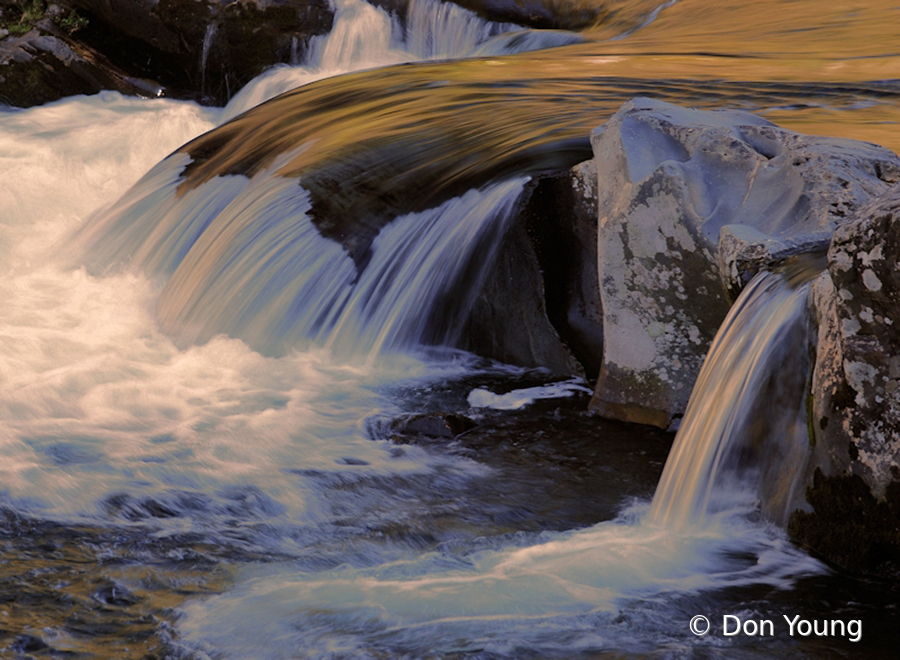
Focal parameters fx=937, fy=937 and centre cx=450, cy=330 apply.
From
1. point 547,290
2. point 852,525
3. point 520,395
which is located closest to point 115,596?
point 852,525

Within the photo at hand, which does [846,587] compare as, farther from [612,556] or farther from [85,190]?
[85,190]

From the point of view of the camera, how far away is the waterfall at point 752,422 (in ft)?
10.3

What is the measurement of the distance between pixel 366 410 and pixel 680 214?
1.71 m

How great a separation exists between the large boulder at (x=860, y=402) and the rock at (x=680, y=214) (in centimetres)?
84

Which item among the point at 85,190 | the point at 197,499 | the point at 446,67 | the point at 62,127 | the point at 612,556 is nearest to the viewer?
the point at 612,556

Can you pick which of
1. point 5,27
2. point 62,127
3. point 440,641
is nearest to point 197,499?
point 440,641

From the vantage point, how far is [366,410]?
14.7ft

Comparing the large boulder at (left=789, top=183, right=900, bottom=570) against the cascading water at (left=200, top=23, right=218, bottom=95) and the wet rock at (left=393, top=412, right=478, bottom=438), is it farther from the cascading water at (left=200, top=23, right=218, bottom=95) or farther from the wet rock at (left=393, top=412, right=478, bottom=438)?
the cascading water at (left=200, top=23, right=218, bottom=95)

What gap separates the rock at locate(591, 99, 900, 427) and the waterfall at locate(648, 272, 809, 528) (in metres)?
0.43

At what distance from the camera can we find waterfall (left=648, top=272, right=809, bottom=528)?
3135mm

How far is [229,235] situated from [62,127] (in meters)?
4.58

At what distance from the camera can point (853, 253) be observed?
2.79 meters

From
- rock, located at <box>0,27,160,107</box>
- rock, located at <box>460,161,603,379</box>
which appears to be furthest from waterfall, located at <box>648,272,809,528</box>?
rock, located at <box>0,27,160,107</box>

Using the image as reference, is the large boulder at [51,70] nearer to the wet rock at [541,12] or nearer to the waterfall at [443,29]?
the waterfall at [443,29]
